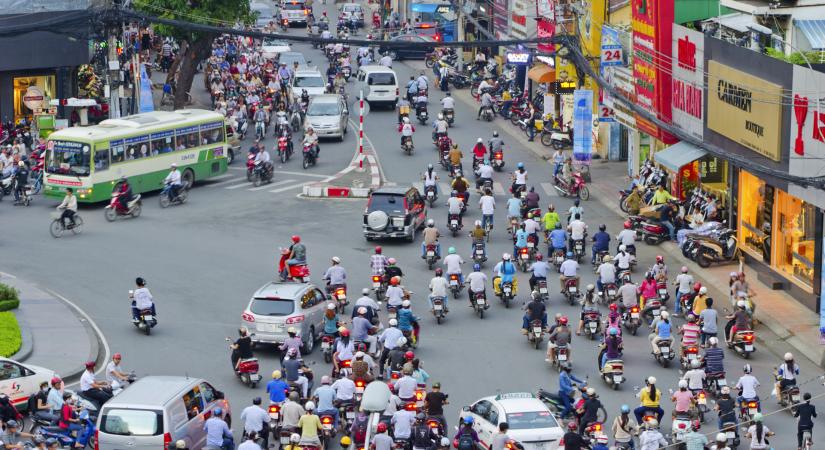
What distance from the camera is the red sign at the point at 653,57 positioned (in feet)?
152

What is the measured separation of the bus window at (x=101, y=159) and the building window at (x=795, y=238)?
20.8m

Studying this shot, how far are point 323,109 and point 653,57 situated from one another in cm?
1839

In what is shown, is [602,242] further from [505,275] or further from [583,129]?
[583,129]

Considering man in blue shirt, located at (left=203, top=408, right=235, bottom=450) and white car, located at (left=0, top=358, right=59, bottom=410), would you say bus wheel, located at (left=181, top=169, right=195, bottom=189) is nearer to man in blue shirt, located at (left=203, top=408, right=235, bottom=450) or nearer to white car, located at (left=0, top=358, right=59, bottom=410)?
white car, located at (left=0, top=358, right=59, bottom=410)

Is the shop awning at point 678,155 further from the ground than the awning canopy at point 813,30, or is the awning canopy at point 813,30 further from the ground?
the awning canopy at point 813,30

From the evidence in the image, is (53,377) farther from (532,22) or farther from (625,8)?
(532,22)

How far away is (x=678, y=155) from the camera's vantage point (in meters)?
43.9

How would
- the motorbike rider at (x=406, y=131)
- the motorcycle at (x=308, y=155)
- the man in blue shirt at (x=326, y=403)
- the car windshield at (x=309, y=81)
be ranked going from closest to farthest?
the man in blue shirt at (x=326, y=403), the motorcycle at (x=308, y=155), the motorbike rider at (x=406, y=131), the car windshield at (x=309, y=81)

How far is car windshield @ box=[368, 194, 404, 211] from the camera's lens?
43.3 meters

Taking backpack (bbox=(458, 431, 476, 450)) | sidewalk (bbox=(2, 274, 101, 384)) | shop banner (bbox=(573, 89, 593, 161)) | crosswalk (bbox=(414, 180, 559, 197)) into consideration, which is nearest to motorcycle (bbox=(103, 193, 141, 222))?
sidewalk (bbox=(2, 274, 101, 384))

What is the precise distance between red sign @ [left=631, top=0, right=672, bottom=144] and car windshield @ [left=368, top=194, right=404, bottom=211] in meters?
8.81

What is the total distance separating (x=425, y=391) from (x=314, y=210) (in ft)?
66.2

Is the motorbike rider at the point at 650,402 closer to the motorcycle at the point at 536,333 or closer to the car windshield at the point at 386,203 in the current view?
the motorcycle at the point at 536,333

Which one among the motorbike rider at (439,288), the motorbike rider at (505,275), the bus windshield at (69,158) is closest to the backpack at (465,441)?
the motorbike rider at (439,288)
